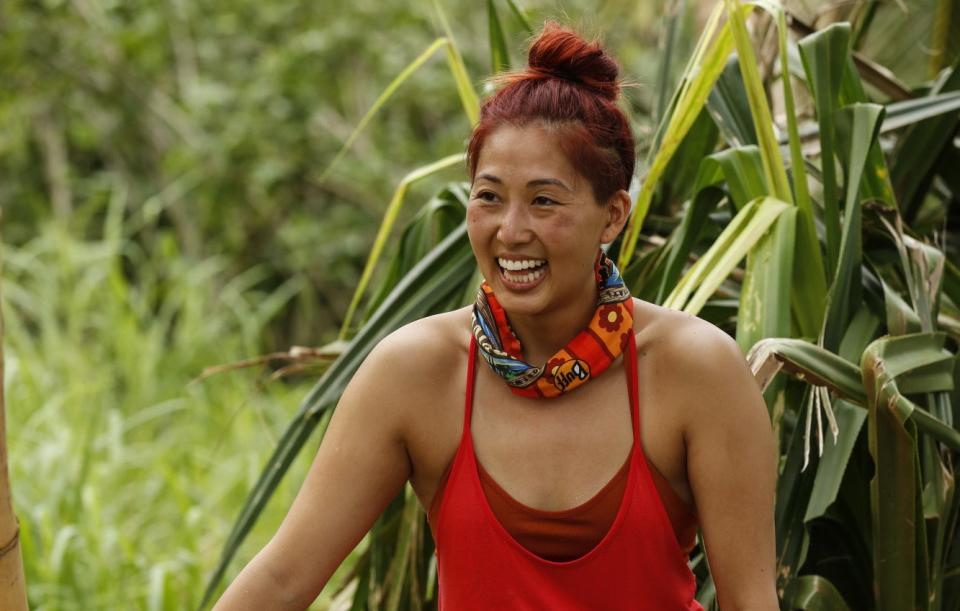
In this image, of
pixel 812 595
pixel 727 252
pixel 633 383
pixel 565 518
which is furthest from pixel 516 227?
pixel 812 595

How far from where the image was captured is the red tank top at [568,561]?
1.69 meters

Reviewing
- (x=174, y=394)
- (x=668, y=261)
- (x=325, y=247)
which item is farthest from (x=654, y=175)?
(x=325, y=247)

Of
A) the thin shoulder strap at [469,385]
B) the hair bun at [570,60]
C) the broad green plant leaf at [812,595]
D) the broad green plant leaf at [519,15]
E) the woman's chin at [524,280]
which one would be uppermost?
the hair bun at [570,60]

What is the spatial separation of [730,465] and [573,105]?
1.68ft

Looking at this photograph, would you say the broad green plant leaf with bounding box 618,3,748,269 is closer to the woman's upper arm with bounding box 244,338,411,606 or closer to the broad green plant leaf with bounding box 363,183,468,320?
the broad green plant leaf with bounding box 363,183,468,320

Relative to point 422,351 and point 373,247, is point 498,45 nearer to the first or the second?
point 422,351

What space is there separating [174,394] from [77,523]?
4.17ft

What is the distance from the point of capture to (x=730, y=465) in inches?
67.2

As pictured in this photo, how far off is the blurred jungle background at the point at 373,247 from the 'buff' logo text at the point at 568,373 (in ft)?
1.20

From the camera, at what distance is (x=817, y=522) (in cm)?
226

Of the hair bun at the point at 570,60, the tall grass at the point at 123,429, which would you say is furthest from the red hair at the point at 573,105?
the tall grass at the point at 123,429

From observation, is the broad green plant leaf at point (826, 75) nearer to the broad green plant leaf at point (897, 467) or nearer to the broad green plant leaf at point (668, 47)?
the broad green plant leaf at point (897, 467)

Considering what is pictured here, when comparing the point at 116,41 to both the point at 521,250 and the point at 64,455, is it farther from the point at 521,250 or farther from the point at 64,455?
the point at 521,250

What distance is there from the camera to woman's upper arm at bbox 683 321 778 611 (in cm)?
171
